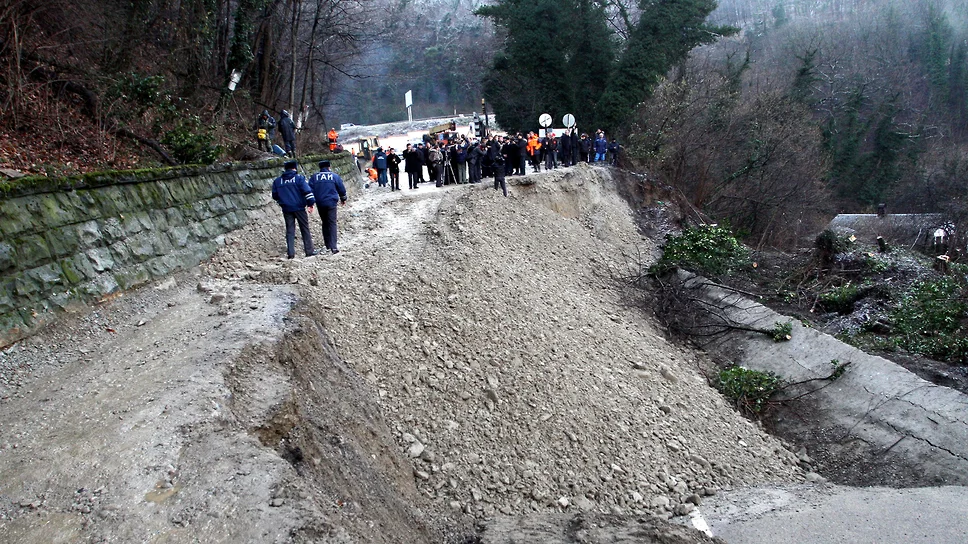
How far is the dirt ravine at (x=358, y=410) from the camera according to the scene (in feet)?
14.2

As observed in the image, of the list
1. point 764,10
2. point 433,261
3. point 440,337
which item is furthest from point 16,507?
Result: point 764,10

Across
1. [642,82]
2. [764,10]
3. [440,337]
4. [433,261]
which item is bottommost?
[440,337]

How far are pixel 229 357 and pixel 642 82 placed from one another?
25.3m

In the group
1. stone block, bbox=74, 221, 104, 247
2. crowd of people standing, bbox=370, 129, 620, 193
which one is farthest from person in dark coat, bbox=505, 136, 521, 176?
stone block, bbox=74, 221, 104, 247

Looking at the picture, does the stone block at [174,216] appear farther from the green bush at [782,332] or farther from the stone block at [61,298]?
the green bush at [782,332]

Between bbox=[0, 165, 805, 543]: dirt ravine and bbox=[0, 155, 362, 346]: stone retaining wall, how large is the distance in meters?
0.29

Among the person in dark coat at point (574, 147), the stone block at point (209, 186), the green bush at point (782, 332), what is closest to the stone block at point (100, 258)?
the stone block at point (209, 186)

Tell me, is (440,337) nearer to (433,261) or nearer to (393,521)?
(433,261)

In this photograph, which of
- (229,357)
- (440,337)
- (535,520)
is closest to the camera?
(229,357)

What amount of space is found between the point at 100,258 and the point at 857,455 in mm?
10146

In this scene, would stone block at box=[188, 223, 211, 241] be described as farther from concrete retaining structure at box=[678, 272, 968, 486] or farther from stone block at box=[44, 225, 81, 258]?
concrete retaining structure at box=[678, 272, 968, 486]

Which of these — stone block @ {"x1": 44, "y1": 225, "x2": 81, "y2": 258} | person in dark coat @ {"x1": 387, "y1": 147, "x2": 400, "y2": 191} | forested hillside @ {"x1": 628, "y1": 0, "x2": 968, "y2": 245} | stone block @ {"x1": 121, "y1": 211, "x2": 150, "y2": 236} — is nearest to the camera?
stone block @ {"x1": 44, "y1": 225, "x2": 81, "y2": 258}

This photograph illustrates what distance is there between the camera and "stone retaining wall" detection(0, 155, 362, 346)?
20.3 ft

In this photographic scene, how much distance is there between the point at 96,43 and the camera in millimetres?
12203
